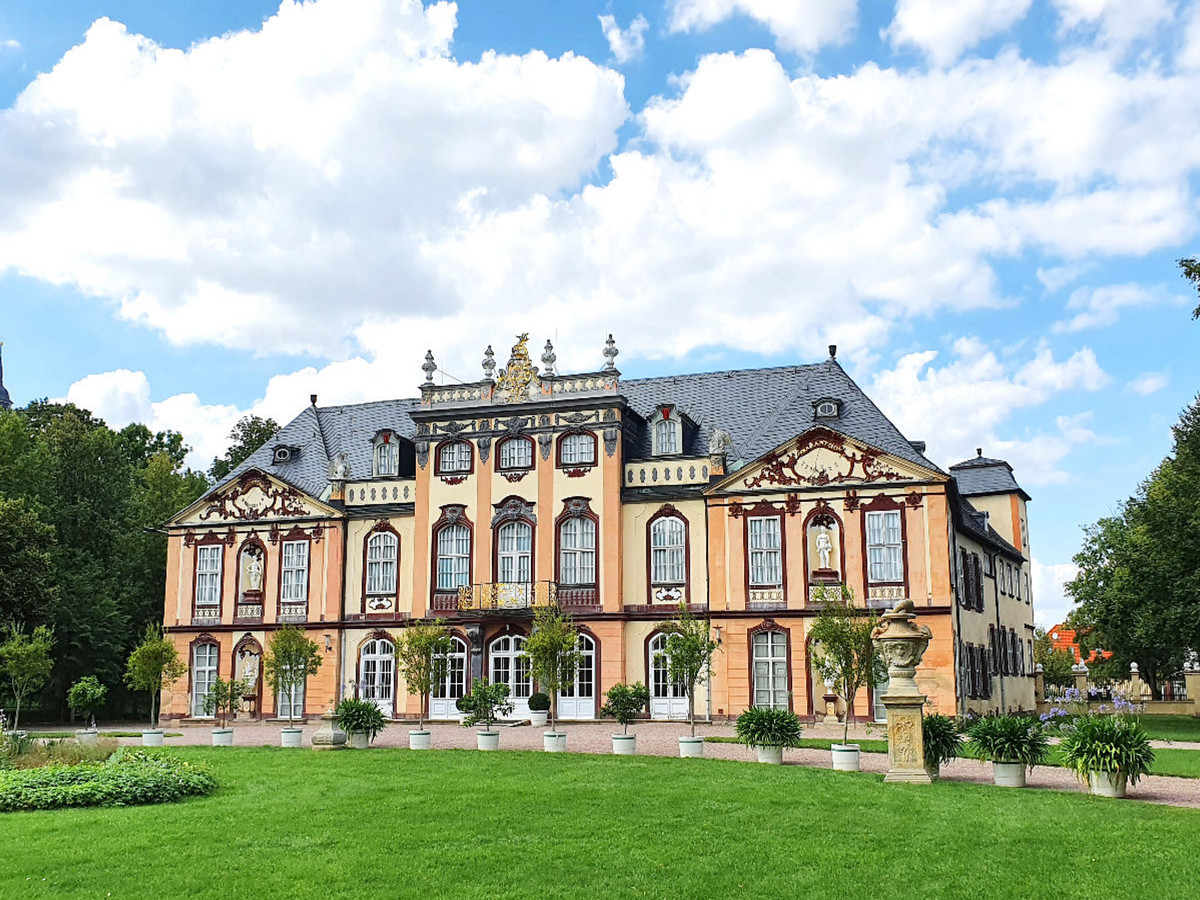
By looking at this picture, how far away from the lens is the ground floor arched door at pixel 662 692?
35.0 m

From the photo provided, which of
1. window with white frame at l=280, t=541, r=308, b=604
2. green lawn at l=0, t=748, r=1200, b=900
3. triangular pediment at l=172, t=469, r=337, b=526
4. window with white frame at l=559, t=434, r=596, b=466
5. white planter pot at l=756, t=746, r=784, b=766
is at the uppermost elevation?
window with white frame at l=559, t=434, r=596, b=466

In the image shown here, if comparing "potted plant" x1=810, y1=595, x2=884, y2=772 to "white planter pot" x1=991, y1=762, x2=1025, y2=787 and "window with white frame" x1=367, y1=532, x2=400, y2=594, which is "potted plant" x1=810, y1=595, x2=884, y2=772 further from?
"window with white frame" x1=367, y1=532, x2=400, y2=594

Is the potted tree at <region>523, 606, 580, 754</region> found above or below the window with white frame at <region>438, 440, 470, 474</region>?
below

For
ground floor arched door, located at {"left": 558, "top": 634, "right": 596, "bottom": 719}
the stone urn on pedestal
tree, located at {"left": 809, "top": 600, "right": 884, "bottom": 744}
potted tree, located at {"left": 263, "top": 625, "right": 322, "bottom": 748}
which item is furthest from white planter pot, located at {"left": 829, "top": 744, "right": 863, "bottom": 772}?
potted tree, located at {"left": 263, "top": 625, "right": 322, "bottom": 748}

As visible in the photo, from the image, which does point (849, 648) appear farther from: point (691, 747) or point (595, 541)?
point (595, 541)

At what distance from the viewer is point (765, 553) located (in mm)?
34781

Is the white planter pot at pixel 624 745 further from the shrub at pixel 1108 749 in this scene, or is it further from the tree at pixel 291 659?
the tree at pixel 291 659

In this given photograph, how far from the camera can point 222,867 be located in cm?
1192

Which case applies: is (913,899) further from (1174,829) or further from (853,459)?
(853,459)

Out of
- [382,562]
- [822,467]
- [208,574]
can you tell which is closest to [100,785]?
[382,562]

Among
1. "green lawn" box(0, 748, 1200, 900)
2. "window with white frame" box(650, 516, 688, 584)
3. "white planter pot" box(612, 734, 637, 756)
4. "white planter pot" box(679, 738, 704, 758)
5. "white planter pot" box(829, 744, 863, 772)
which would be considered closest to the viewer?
"green lawn" box(0, 748, 1200, 900)

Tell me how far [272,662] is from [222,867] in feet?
77.3

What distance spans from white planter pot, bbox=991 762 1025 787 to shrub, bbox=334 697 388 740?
13.4m

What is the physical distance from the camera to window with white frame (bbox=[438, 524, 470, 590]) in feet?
123
